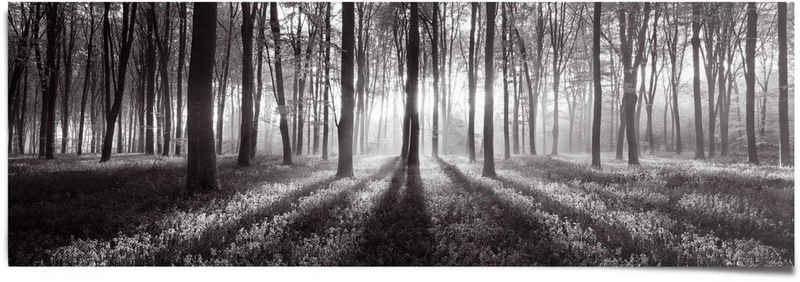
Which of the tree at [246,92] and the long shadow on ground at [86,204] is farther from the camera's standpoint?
the tree at [246,92]

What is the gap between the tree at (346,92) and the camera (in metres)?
11.0

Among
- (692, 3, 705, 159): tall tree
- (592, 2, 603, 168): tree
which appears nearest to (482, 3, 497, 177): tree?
(592, 2, 603, 168): tree

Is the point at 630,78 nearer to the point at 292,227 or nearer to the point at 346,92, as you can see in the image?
the point at 346,92

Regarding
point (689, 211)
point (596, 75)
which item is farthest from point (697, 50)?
point (689, 211)

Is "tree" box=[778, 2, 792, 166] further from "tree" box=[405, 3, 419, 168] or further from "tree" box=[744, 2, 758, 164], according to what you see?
"tree" box=[405, 3, 419, 168]

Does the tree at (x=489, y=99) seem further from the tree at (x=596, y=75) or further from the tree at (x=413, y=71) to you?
the tree at (x=596, y=75)

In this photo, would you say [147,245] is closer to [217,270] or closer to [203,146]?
[217,270]

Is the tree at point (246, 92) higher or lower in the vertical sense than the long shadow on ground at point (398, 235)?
higher

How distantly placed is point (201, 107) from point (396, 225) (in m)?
4.90

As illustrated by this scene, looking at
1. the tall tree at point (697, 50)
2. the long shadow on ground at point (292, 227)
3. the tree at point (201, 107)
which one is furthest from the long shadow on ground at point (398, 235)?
the tall tree at point (697, 50)

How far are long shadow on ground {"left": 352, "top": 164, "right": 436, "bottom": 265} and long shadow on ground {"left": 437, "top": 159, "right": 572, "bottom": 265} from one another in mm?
1162

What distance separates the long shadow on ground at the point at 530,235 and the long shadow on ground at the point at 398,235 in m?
1.16

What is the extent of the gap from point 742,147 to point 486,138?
29.0 metres

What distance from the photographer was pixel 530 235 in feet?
17.1
